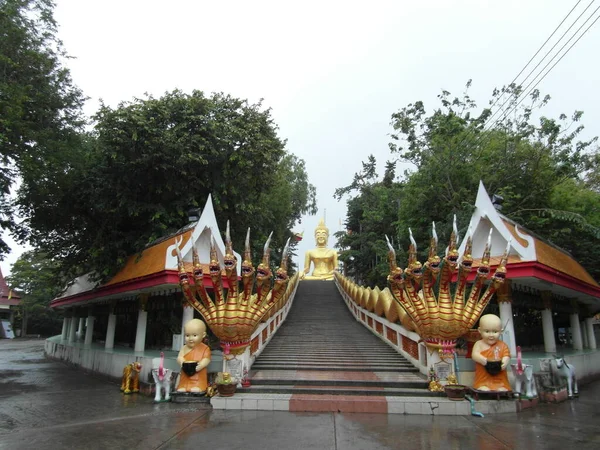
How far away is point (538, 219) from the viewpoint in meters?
15.4

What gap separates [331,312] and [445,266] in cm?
987

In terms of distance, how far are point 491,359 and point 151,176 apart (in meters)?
12.4

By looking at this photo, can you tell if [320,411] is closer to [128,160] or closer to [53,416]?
[53,416]

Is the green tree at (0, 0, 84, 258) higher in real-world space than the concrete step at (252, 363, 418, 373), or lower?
higher

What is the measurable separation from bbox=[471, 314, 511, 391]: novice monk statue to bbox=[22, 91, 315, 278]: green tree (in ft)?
33.7

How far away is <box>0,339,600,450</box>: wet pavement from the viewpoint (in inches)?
229

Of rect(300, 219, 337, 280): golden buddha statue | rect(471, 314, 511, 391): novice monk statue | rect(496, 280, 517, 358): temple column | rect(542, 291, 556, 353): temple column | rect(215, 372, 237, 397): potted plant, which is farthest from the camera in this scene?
rect(300, 219, 337, 280): golden buddha statue

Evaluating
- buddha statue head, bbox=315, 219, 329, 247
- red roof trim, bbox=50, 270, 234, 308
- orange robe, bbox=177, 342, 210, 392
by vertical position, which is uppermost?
buddha statue head, bbox=315, 219, 329, 247

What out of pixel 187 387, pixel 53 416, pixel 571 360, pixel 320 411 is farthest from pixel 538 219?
pixel 53 416

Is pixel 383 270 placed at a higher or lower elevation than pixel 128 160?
lower

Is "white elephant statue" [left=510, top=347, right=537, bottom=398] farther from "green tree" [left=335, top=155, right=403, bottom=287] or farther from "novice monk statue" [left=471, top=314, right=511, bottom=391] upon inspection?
"green tree" [left=335, top=155, right=403, bottom=287]

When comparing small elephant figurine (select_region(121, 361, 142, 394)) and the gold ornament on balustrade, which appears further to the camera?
small elephant figurine (select_region(121, 361, 142, 394))

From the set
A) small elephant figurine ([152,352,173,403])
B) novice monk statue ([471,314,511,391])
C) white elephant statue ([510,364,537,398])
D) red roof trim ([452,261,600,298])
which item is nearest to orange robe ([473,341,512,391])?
novice monk statue ([471,314,511,391])

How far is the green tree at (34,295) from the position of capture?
3869 cm
